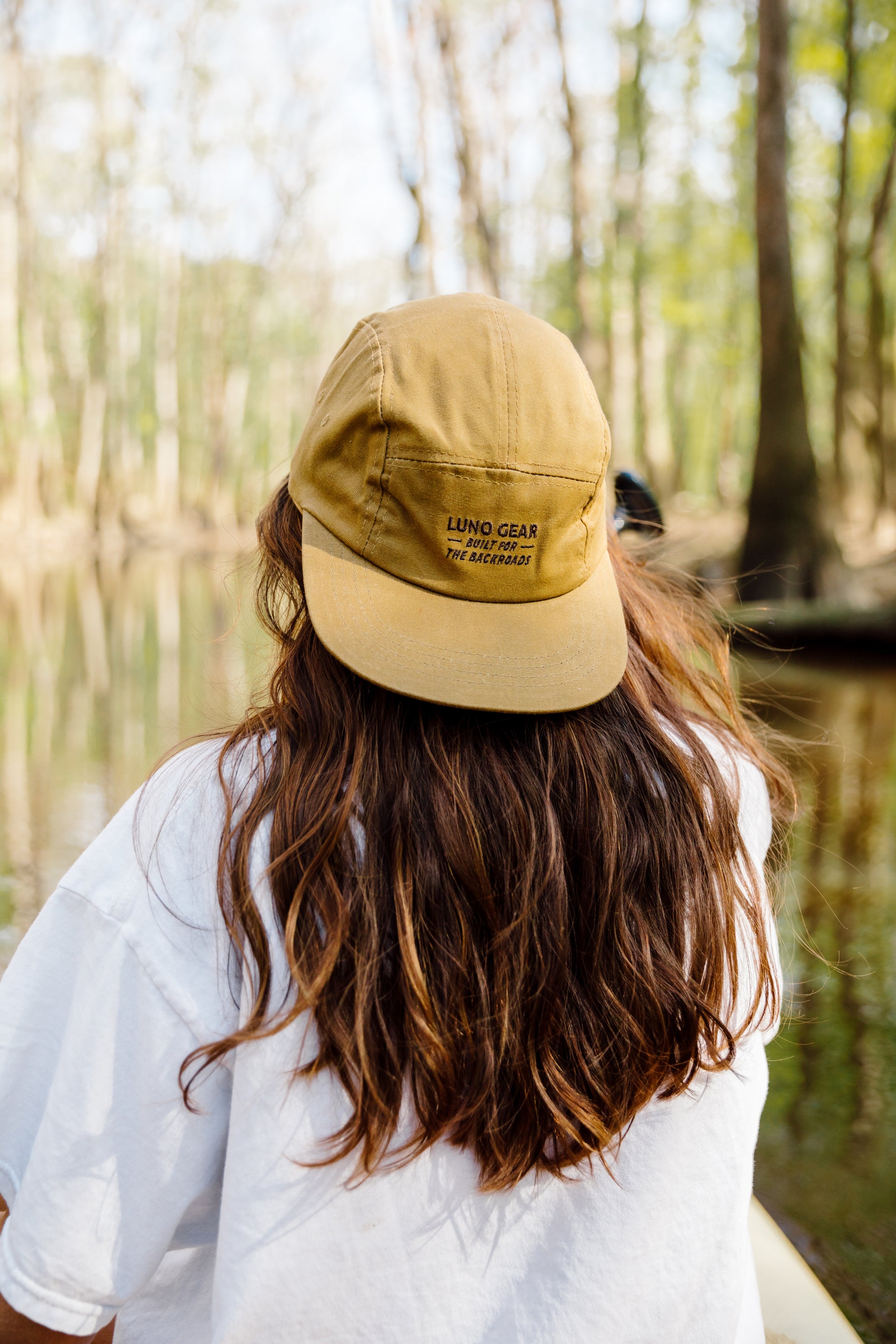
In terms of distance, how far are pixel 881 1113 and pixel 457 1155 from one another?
239 centimetres

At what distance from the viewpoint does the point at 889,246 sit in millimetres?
19469

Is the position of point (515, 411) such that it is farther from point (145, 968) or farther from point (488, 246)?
point (488, 246)

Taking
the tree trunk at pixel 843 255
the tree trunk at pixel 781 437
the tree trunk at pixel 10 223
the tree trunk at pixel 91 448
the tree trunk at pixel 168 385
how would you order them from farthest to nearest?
the tree trunk at pixel 168 385, the tree trunk at pixel 91 448, the tree trunk at pixel 10 223, the tree trunk at pixel 843 255, the tree trunk at pixel 781 437

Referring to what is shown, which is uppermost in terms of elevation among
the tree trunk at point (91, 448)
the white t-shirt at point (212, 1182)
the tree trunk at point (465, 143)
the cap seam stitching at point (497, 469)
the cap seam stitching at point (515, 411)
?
the tree trunk at point (465, 143)

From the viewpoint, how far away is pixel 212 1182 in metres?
0.95

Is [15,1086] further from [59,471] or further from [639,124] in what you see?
[59,471]

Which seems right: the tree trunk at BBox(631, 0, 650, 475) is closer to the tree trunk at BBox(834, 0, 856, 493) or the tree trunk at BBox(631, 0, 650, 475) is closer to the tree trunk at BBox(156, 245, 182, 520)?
the tree trunk at BBox(834, 0, 856, 493)

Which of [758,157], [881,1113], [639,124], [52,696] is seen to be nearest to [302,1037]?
[881,1113]

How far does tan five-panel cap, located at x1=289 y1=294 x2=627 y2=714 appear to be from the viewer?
0.94 m

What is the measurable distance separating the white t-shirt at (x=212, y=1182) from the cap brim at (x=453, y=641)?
177mm

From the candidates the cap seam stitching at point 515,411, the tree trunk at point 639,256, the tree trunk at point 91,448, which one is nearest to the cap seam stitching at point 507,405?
the cap seam stitching at point 515,411

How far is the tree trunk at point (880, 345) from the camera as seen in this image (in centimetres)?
1491

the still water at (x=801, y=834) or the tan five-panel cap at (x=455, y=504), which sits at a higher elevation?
the tan five-panel cap at (x=455, y=504)

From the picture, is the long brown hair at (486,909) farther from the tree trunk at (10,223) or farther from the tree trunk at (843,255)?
the tree trunk at (10,223)
